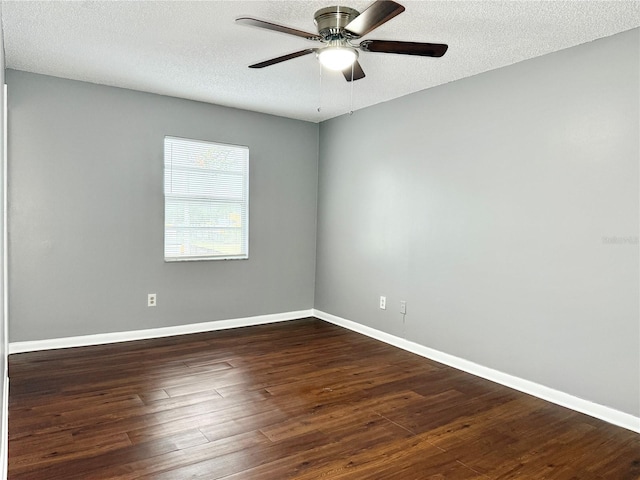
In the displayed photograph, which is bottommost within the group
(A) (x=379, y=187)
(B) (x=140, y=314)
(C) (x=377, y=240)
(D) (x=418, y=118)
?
(B) (x=140, y=314)

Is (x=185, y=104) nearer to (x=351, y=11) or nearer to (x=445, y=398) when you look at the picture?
(x=351, y=11)

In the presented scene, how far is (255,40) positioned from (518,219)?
87.1 inches

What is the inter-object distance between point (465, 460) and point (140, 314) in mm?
3210

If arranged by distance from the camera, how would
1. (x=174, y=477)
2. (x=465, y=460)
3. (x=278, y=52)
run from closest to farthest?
(x=174, y=477) → (x=465, y=460) → (x=278, y=52)

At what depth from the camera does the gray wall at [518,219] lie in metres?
2.75

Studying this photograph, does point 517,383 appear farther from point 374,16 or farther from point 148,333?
point 148,333

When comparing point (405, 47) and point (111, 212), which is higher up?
point (405, 47)

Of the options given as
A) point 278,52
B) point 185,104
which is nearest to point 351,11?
point 278,52

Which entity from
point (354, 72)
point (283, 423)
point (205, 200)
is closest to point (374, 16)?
point (354, 72)

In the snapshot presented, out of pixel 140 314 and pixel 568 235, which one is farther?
pixel 140 314

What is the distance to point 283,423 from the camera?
2.64 metres

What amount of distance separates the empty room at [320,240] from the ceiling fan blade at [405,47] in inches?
0.7

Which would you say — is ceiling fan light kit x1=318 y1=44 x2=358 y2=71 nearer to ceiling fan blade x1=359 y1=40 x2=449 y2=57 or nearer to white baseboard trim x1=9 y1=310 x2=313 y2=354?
ceiling fan blade x1=359 y1=40 x2=449 y2=57

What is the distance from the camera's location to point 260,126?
4.96 m
